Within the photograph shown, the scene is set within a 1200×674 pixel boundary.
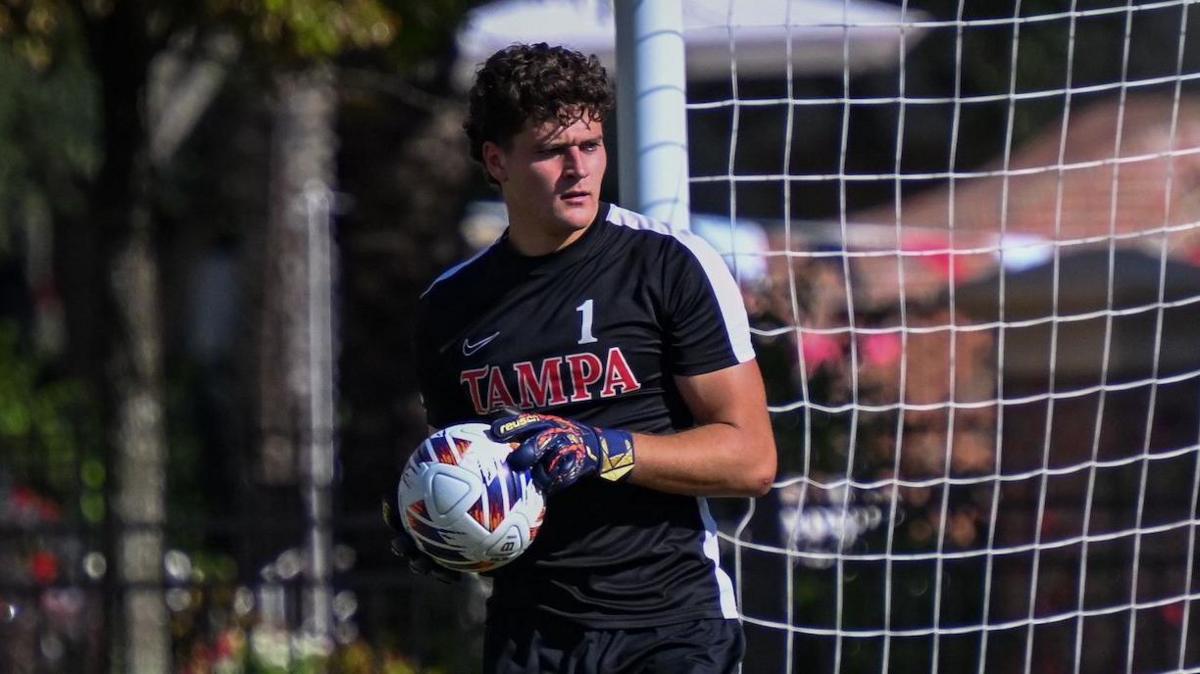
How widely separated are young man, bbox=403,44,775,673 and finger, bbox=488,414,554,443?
9 centimetres

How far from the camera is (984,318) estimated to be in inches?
279

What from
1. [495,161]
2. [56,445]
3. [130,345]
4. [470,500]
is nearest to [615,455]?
[470,500]

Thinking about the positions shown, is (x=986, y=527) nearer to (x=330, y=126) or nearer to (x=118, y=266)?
(x=118, y=266)

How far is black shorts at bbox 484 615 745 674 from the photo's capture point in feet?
10.9

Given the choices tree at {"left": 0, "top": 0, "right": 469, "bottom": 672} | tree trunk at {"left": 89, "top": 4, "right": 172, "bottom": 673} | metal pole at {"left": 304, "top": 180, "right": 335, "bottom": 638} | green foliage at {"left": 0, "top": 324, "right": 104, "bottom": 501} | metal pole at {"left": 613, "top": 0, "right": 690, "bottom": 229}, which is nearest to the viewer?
metal pole at {"left": 613, "top": 0, "right": 690, "bottom": 229}

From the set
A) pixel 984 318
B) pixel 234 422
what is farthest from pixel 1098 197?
pixel 234 422

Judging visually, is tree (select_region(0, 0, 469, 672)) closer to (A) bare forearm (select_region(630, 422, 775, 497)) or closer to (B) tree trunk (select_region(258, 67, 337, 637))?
(B) tree trunk (select_region(258, 67, 337, 637))

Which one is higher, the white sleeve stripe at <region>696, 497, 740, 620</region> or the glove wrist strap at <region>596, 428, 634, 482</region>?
the glove wrist strap at <region>596, 428, 634, 482</region>

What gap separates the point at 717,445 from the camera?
10.7ft

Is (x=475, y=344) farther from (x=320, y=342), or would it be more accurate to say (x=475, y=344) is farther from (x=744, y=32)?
(x=320, y=342)

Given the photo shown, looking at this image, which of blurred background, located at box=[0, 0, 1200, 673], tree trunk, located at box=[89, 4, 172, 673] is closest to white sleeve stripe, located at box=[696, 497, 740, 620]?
blurred background, located at box=[0, 0, 1200, 673]

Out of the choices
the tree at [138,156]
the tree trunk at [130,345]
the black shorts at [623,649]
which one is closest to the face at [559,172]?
the black shorts at [623,649]

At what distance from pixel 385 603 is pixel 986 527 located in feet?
8.36

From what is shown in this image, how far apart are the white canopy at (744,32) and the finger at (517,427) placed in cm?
148
